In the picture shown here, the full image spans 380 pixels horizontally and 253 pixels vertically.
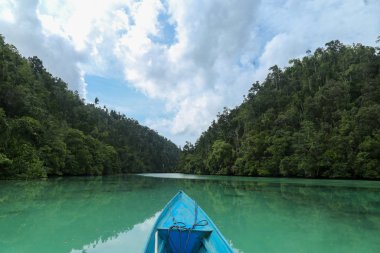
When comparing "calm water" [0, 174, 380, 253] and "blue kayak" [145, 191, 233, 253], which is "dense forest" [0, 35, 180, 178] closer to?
"calm water" [0, 174, 380, 253]

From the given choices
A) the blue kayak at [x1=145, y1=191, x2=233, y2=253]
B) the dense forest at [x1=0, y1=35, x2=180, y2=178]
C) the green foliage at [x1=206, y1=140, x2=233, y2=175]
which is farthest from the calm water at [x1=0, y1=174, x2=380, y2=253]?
A: the green foliage at [x1=206, y1=140, x2=233, y2=175]

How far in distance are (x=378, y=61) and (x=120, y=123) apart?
62288mm

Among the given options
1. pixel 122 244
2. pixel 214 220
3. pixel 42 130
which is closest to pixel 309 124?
pixel 42 130

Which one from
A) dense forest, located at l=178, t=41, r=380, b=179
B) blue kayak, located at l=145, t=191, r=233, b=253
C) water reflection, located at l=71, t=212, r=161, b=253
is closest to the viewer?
blue kayak, located at l=145, t=191, r=233, b=253

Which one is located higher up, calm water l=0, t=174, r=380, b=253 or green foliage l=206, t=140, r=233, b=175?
green foliage l=206, t=140, r=233, b=175

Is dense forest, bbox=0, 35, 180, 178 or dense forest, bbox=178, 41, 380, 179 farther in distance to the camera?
dense forest, bbox=178, 41, 380, 179

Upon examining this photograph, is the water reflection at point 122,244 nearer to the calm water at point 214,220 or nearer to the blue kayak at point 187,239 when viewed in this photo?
the calm water at point 214,220

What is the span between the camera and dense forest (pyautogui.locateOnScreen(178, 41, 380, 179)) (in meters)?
35.3

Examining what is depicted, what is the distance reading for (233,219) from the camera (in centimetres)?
991

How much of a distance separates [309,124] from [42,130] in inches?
1238

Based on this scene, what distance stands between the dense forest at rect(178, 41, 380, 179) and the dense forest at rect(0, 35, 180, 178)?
21.3 metres

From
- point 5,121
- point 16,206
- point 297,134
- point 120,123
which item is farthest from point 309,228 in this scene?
point 120,123

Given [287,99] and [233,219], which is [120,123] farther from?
[233,219]

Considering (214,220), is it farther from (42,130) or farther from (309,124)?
(309,124)
